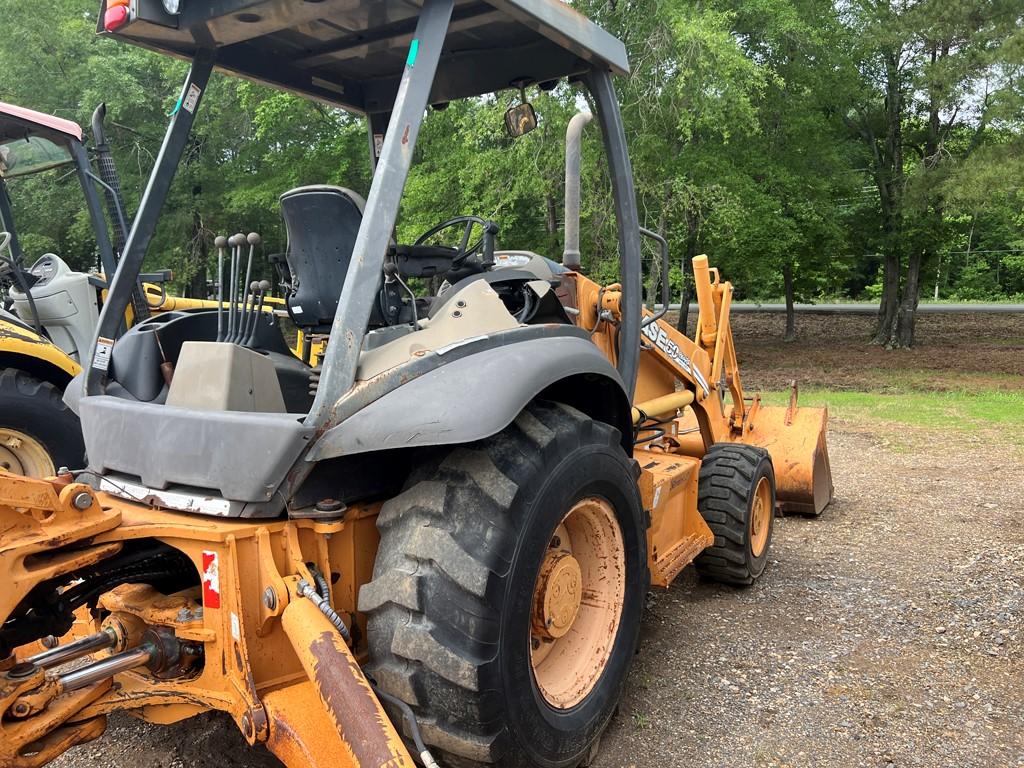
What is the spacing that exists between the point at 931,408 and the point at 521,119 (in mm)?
10126

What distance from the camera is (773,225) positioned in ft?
53.9

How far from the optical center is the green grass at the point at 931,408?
10188 millimetres

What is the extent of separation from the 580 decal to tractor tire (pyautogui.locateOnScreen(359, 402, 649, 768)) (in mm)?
1803

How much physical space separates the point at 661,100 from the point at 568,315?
11416 mm

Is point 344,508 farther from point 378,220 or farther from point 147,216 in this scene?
point 147,216

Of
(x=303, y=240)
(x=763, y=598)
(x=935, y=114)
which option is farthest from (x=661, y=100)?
(x=303, y=240)

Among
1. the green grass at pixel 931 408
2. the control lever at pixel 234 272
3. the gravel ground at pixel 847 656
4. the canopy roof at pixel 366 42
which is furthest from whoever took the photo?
the green grass at pixel 931 408

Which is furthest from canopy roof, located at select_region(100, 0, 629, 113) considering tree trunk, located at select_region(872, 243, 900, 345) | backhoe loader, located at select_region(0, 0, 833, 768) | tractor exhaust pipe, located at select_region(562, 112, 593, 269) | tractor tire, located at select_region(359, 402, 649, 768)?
tree trunk, located at select_region(872, 243, 900, 345)

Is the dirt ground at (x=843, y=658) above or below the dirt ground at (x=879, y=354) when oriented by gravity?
above

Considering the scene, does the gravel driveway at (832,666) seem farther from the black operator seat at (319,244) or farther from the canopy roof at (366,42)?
the canopy roof at (366,42)

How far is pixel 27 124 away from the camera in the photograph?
17.9 feet

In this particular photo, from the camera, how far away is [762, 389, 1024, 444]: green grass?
10188 mm

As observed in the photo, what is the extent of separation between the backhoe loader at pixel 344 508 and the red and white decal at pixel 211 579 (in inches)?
0.6

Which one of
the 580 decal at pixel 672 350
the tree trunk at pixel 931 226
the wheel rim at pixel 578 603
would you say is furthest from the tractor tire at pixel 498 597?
the tree trunk at pixel 931 226
